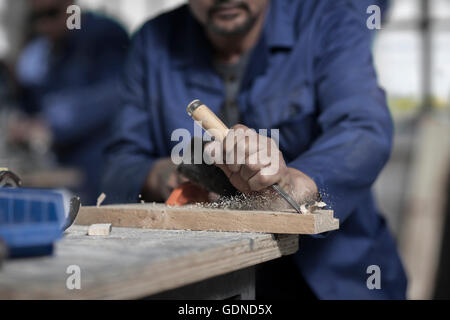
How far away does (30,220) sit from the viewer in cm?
70

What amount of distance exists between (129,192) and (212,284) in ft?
1.90

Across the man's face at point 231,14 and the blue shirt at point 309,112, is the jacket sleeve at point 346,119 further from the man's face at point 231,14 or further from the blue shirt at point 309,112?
the man's face at point 231,14

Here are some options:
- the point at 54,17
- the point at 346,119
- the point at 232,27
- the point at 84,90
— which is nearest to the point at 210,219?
the point at 346,119

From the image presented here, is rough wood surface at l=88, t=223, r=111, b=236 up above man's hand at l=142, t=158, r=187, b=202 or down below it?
below

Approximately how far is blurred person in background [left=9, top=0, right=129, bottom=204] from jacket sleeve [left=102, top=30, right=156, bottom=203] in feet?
4.35

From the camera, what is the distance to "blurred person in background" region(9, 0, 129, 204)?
2959 millimetres

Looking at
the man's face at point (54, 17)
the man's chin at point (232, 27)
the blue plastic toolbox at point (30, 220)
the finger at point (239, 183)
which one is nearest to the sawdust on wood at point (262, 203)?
the finger at point (239, 183)

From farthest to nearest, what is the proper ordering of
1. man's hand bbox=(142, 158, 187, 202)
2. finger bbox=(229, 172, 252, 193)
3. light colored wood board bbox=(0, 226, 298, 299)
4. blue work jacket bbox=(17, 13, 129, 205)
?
blue work jacket bbox=(17, 13, 129, 205)
man's hand bbox=(142, 158, 187, 202)
finger bbox=(229, 172, 252, 193)
light colored wood board bbox=(0, 226, 298, 299)

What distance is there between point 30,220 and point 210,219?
32cm

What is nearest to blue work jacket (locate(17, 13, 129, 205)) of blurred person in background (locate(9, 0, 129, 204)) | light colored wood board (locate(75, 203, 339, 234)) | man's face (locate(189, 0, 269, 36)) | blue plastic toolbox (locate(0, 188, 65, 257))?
blurred person in background (locate(9, 0, 129, 204))

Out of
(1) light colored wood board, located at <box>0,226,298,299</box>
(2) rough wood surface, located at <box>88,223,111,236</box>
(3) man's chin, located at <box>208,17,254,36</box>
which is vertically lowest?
(1) light colored wood board, located at <box>0,226,298,299</box>

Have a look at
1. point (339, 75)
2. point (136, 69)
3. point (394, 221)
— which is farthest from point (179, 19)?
point (394, 221)

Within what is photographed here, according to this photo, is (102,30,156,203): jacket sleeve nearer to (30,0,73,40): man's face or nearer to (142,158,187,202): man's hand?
(142,158,187,202): man's hand

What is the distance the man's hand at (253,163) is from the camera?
0.93 metres
